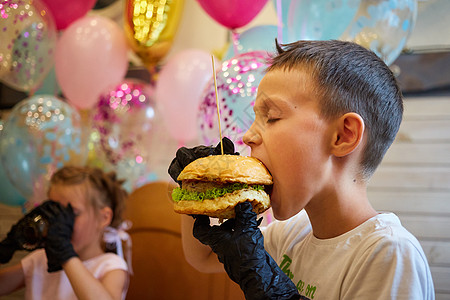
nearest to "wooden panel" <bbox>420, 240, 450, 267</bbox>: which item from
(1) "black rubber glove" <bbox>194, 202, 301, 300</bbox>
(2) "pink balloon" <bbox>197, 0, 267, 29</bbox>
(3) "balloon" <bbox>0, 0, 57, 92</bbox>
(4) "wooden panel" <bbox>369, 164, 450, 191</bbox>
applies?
(4) "wooden panel" <bbox>369, 164, 450, 191</bbox>

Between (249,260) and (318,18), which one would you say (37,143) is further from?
(249,260)

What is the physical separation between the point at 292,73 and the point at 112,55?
166cm

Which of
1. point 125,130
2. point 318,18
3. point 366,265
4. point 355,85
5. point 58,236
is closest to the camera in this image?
point 366,265

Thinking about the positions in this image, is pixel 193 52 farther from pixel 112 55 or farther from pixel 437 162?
pixel 437 162

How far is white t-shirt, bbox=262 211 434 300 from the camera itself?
2.82 ft

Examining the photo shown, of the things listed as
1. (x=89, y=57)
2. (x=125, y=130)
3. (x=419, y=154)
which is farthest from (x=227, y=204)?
(x=419, y=154)

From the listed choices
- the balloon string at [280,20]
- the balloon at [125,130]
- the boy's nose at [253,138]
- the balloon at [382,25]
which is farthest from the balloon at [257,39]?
the boy's nose at [253,138]

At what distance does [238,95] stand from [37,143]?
117cm

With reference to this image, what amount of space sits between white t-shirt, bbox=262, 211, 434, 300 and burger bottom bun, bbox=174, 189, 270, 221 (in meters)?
→ 0.19

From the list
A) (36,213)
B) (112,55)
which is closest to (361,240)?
(36,213)

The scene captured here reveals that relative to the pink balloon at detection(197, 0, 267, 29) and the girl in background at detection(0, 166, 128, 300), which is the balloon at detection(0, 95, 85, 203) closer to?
the girl in background at detection(0, 166, 128, 300)

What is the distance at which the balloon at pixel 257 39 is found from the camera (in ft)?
6.10

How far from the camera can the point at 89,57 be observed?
2.39 m

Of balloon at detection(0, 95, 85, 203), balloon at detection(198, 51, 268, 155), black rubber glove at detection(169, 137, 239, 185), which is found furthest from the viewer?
balloon at detection(0, 95, 85, 203)
